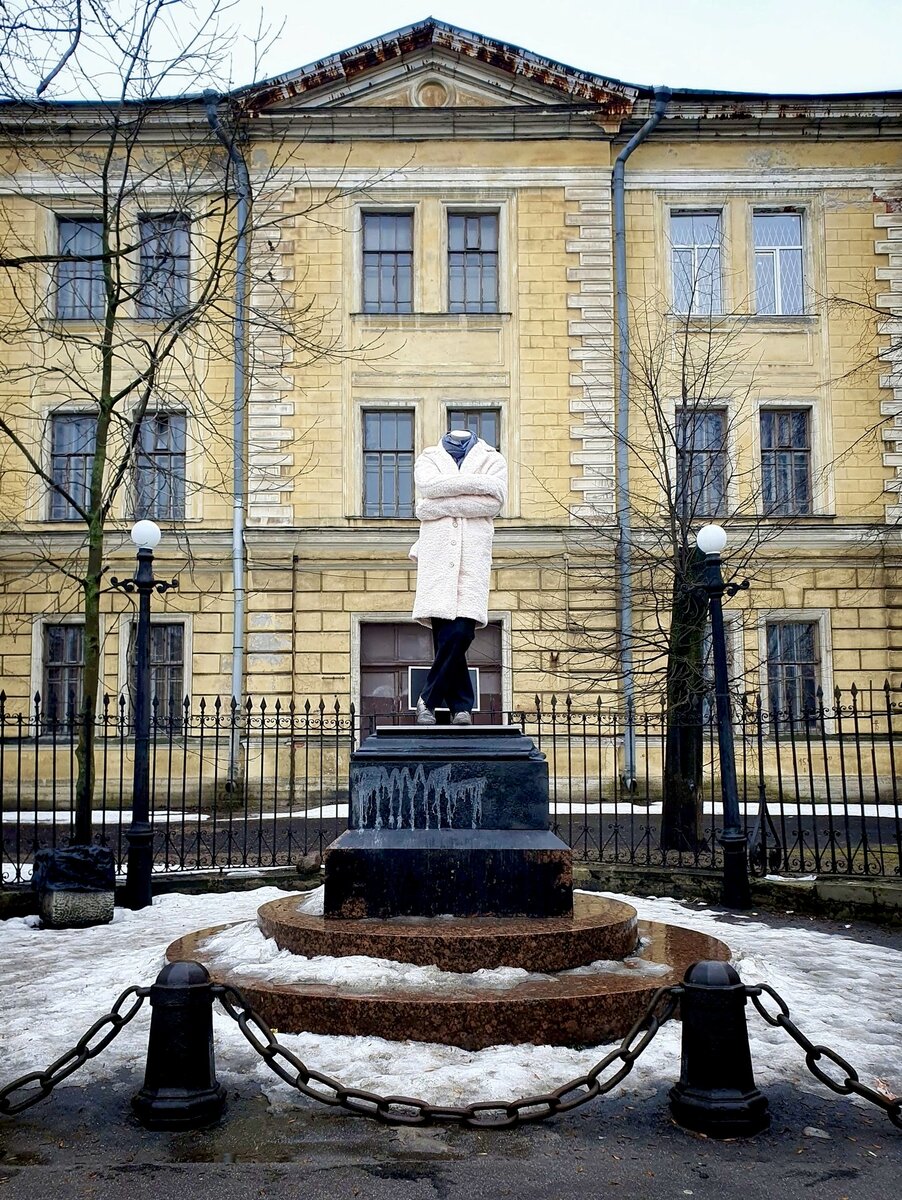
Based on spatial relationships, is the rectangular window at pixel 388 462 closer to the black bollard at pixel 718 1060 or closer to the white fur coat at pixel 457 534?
the white fur coat at pixel 457 534

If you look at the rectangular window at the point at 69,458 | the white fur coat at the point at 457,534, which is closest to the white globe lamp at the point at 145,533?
the white fur coat at the point at 457,534

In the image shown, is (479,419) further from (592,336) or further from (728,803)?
(728,803)

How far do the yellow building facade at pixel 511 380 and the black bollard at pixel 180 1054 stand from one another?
14.7m

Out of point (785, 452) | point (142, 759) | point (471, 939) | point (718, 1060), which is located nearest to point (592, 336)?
point (785, 452)

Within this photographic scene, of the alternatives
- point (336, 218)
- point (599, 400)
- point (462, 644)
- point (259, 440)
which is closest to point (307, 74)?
point (336, 218)

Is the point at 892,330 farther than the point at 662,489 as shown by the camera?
Yes

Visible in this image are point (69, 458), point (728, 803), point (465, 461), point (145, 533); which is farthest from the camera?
point (69, 458)

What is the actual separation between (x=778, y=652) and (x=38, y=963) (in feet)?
49.6

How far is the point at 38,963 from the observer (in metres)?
7.65

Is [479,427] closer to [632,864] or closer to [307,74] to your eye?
[307,74]

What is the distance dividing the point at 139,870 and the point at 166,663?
9959mm

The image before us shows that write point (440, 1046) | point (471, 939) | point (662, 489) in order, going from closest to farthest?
point (440, 1046) → point (471, 939) → point (662, 489)

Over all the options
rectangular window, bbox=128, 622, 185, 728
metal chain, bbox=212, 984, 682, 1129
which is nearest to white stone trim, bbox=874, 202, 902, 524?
rectangular window, bbox=128, 622, 185, 728

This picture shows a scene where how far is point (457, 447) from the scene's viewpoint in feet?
26.7
